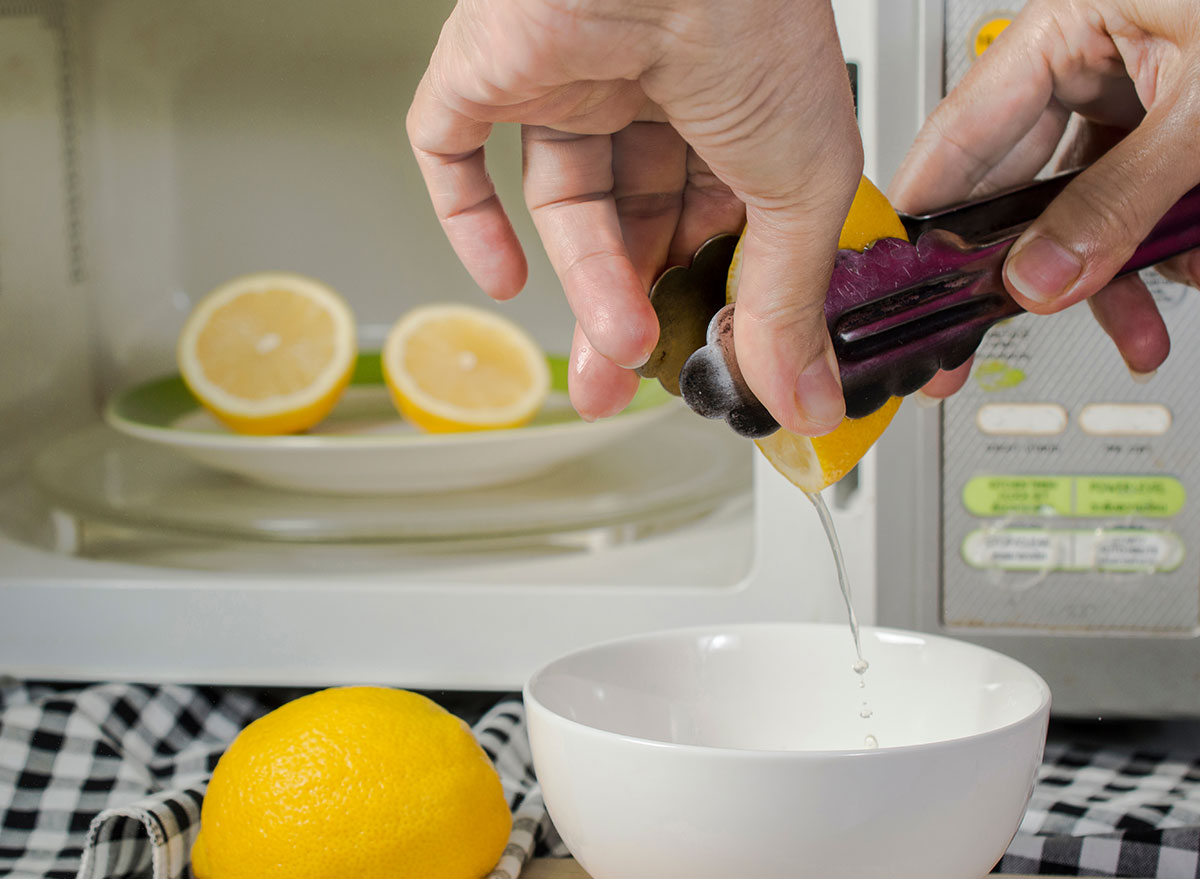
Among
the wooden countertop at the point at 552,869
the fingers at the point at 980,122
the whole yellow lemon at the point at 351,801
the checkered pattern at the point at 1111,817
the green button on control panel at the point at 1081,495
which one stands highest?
the fingers at the point at 980,122

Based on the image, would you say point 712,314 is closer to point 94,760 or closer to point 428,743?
point 428,743

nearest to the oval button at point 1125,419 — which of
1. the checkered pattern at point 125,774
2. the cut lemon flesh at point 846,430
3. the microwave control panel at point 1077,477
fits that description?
the microwave control panel at point 1077,477

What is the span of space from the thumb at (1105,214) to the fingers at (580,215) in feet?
0.48

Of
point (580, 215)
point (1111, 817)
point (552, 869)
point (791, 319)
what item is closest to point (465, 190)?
point (580, 215)

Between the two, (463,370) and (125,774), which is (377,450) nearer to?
(463,370)

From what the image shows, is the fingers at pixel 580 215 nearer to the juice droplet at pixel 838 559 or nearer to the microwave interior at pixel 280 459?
the juice droplet at pixel 838 559

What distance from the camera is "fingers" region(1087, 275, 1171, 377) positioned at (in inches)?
22.9

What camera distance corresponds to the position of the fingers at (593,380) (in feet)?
1.50

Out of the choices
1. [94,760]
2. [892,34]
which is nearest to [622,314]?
[892,34]

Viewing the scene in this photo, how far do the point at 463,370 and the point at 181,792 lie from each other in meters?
0.37

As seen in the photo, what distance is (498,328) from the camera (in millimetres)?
845

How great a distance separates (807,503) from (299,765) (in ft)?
1.03

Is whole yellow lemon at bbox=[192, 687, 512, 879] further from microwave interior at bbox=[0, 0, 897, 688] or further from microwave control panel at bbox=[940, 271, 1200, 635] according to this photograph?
microwave control panel at bbox=[940, 271, 1200, 635]

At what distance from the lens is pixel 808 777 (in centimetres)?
36
